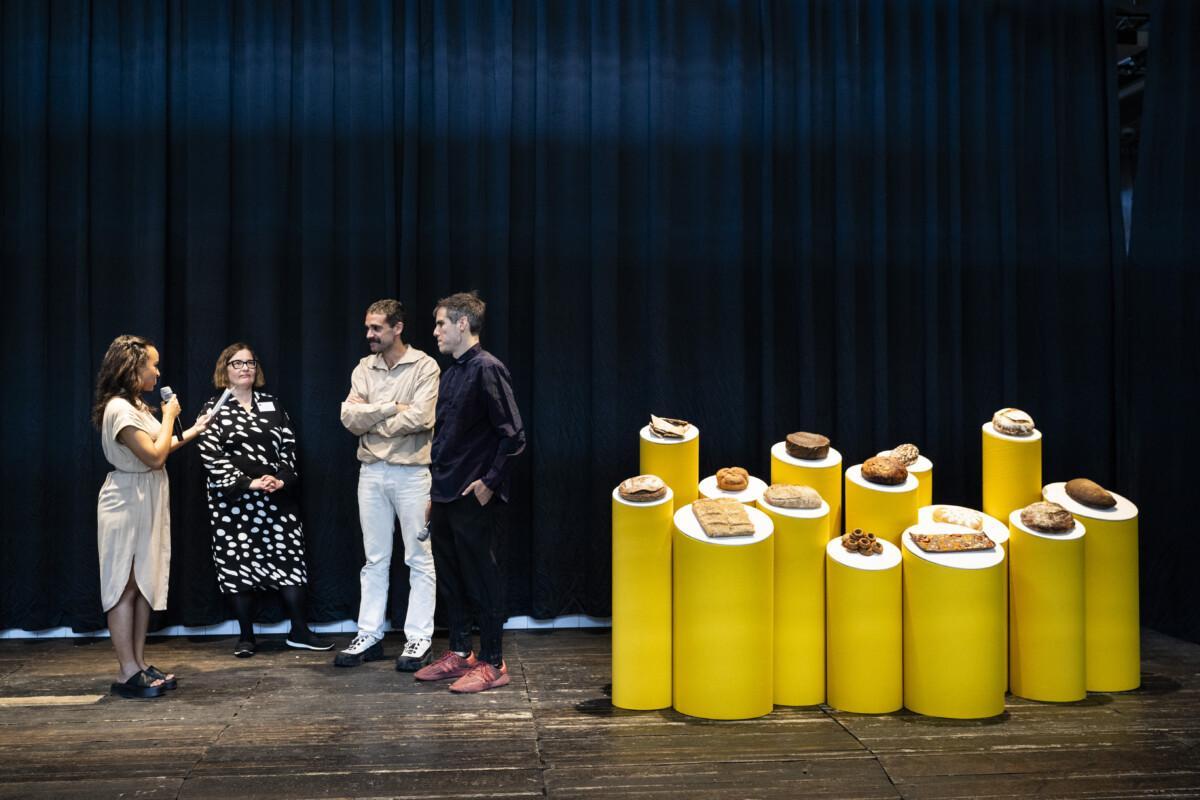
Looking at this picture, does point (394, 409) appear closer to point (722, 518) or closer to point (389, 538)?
point (389, 538)

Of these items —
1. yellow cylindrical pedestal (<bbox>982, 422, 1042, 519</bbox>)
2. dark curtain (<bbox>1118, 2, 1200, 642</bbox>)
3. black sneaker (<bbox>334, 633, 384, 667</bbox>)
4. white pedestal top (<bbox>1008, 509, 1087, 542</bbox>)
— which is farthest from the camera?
dark curtain (<bbox>1118, 2, 1200, 642</bbox>)

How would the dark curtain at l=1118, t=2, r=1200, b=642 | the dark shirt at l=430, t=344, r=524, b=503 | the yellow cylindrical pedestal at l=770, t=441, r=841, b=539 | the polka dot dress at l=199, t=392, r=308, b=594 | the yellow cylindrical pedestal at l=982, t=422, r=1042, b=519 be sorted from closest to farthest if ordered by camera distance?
the dark shirt at l=430, t=344, r=524, b=503 < the yellow cylindrical pedestal at l=770, t=441, r=841, b=539 < the yellow cylindrical pedestal at l=982, t=422, r=1042, b=519 < the polka dot dress at l=199, t=392, r=308, b=594 < the dark curtain at l=1118, t=2, r=1200, b=642

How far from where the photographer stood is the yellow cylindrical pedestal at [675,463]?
12.7 feet

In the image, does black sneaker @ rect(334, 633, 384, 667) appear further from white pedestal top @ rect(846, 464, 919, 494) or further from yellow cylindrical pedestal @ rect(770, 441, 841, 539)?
white pedestal top @ rect(846, 464, 919, 494)

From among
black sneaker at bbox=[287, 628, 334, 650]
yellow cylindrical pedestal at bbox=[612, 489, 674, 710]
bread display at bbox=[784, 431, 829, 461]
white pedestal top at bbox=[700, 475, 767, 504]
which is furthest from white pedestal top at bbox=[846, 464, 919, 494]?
black sneaker at bbox=[287, 628, 334, 650]

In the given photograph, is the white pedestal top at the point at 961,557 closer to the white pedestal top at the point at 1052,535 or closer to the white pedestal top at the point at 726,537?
the white pedestal top at the point at 1052,535

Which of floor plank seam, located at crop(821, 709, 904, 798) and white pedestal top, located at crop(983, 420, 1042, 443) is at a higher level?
white pedestal top, located at crop(983, 420, 1042, 443)

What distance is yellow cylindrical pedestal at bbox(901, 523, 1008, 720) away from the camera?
3395mm

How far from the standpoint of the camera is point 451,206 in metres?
4.77

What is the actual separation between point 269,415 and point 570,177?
187 cm

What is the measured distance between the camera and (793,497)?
11.8 ft

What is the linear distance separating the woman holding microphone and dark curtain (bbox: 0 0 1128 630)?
2.92ft

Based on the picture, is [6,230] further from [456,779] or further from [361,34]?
[456,779]

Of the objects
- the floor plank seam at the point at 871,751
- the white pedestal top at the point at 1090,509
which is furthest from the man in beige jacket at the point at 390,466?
the white pedestal top at the point at 1090,509
